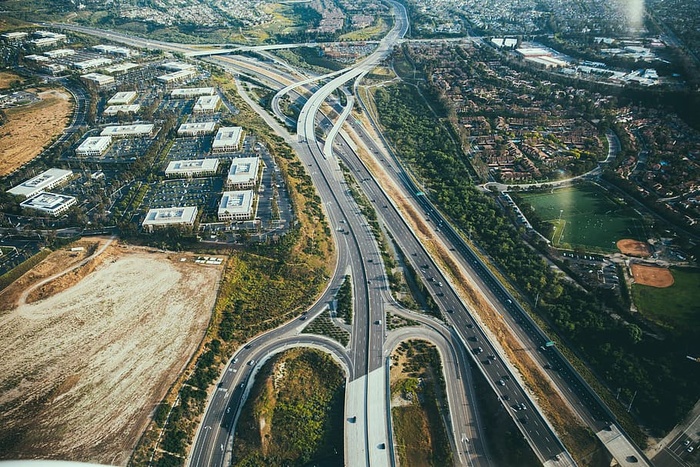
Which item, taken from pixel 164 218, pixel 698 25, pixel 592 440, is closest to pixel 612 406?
pixel 592 440

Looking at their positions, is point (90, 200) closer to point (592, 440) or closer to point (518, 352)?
point (518, 352)

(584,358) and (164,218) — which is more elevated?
(164,218)

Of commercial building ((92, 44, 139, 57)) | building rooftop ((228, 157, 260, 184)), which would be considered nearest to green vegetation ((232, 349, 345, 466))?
building rooftop ((228, 157, 260, 184))

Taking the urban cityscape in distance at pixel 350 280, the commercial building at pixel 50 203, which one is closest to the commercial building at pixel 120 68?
the urban cityscape in distance at pixel 350 280

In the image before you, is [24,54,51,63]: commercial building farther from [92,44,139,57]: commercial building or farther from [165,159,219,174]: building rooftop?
[165,159,219,174]: building rooftop

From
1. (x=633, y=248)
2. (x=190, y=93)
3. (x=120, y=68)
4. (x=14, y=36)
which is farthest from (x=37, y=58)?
(x=633, y=248)

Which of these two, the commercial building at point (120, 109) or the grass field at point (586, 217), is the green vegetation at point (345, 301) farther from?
the commercial building at point (120, 109)
